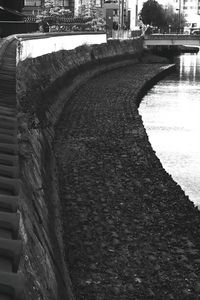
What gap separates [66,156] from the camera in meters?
19.4

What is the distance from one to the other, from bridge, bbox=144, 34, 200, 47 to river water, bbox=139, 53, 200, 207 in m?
26.9

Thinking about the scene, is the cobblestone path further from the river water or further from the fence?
the fence

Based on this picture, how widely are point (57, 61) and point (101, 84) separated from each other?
6.95m

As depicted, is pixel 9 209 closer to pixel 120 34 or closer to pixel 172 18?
pixel 120 34

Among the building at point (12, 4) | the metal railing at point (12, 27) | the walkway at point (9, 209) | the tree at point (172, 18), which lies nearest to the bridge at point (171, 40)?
the building at point (12, 4)

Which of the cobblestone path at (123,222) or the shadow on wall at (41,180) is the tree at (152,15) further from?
the cobblestone path at (123,222)

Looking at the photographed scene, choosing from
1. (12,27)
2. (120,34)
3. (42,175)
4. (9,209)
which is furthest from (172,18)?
(9,209)

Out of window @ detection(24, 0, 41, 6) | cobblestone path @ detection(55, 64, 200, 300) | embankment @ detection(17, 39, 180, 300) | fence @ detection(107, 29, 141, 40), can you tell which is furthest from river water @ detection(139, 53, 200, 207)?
window @ detection(24, 0, 41, 6)

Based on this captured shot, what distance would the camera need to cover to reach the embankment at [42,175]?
6.84 metres

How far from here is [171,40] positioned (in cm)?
8488

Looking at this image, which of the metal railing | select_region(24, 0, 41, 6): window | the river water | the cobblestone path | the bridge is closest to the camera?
the cobblestone path

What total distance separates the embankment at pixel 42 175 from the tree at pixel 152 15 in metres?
89.6

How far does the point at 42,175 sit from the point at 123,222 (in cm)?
217

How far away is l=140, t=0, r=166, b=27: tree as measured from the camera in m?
129
